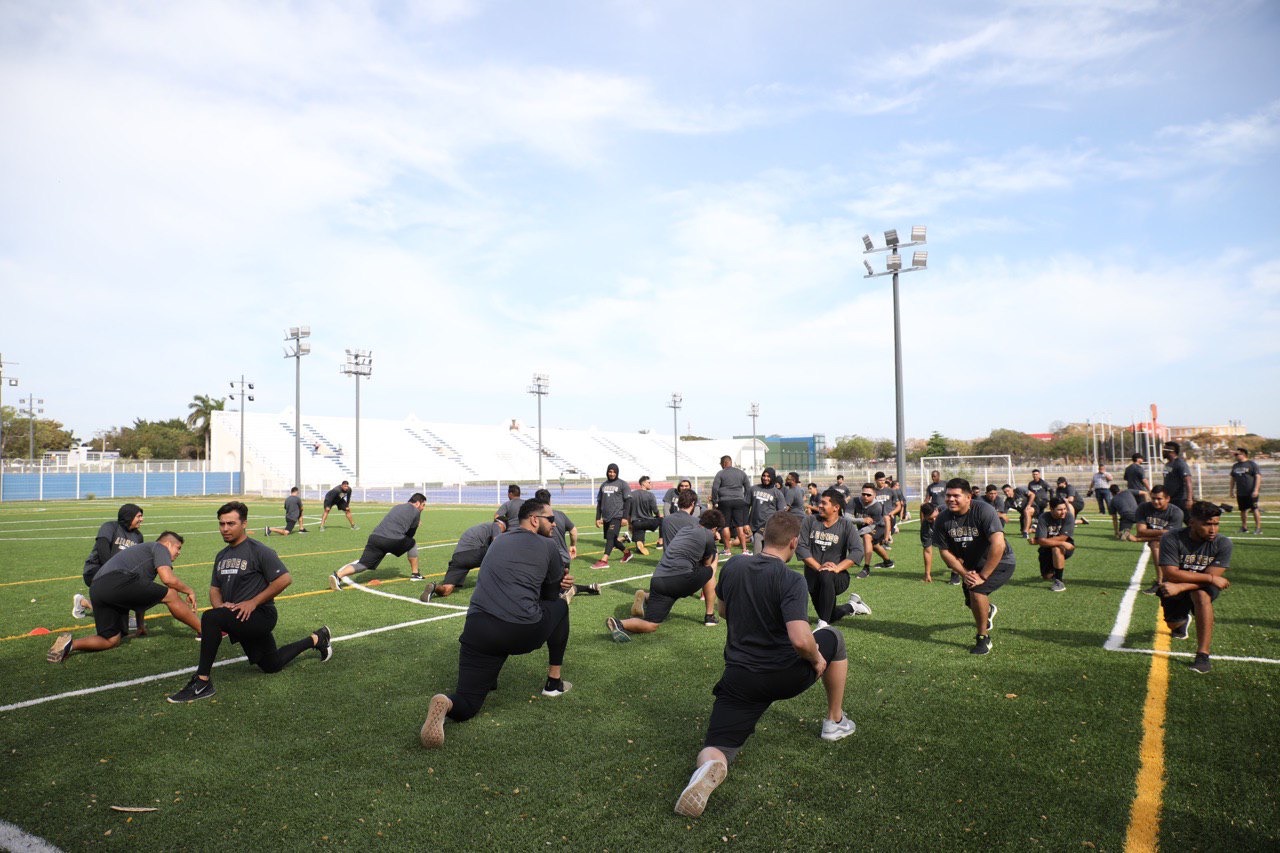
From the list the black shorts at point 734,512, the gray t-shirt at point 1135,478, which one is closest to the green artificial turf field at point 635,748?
the black shorts at point 734,512

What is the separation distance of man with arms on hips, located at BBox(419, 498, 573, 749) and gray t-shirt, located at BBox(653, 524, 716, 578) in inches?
94.2

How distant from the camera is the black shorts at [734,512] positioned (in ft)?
47.8

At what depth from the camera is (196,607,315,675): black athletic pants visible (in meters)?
5.99

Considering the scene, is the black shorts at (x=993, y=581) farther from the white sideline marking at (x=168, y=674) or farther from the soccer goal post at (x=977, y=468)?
the soccer goal post at (x=977, y=468)

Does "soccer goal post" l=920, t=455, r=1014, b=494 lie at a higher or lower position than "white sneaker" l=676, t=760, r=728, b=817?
higher

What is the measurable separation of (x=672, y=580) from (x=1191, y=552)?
483cm

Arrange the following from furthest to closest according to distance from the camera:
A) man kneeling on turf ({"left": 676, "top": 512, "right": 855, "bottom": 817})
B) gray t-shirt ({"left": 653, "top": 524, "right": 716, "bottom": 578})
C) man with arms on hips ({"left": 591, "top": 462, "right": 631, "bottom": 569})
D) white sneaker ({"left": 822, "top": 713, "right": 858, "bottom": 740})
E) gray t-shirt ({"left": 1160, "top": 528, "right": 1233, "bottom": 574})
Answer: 1. man with arms on hips ({"left": 591, "top": 462, "right": 631, "bottom": 569})
2. gray t-shirt ({"left": 653, "top": 524, "right": 716, "bottom": 578})
3. gray t-shirt ({"left": 1160, "top": 528, "right": 1233, "bottom": 574})
4. white sneaker ({"left": 822, "top": 713, "right": 858, "bottom": 740})
5. man kneeling on turf ({"left": 676, "top": 512, "right": 855, "bottom": 817})

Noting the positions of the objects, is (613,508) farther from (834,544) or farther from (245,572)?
(245,572)

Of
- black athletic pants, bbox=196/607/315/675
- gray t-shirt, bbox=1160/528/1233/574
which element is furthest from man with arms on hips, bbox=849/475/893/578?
black athletic pants, bbox=196/607/315/675

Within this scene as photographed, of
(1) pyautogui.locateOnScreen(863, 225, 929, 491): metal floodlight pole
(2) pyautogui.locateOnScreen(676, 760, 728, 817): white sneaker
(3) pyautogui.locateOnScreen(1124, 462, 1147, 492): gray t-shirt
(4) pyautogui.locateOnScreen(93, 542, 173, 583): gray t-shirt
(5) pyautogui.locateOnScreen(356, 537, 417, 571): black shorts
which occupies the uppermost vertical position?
(1) pyautogui.locateOnScreen(863, 225, 929, 491): metal floodlight pole

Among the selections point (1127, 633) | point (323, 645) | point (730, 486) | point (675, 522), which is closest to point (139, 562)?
point (323, 645)

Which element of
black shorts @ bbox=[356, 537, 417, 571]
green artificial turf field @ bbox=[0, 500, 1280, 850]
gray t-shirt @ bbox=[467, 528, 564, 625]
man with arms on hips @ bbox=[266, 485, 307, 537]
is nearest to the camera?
green artificial turf field @ bbox=[0, 500, 1280, 850]

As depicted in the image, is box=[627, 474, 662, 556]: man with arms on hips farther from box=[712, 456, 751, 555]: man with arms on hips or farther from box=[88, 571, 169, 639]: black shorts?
box=[88, 571, 169, 639]: black shorts

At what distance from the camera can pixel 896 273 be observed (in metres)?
22.4
